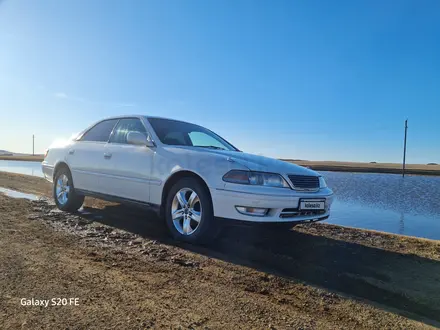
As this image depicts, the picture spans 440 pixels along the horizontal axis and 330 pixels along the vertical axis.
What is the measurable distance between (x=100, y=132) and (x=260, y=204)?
3393 mm

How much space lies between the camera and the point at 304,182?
404 cm

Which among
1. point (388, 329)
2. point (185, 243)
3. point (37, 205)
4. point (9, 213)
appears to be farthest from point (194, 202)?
point (37, 205)

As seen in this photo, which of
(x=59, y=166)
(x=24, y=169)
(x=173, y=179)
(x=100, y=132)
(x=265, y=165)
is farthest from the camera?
(x=24, y=169)

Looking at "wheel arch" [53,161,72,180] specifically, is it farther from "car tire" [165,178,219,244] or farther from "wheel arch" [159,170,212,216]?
"car tire" [165,178,219,244]

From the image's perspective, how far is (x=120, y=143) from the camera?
5188 millimetres

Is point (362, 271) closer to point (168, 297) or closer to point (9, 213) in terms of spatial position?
point (168, 297)

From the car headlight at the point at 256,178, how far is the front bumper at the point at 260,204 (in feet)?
0.43

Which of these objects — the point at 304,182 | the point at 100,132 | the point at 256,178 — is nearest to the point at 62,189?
the point at 100,132

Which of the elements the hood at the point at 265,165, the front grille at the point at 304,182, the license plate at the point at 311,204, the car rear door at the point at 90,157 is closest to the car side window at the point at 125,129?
the car rear door at the point at 90,157

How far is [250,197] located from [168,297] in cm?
153

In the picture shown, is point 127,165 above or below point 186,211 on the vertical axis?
above

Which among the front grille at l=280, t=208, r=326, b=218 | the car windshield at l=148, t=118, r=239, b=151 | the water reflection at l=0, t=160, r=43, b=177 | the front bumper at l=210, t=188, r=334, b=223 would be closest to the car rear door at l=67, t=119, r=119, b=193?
the car windshield at l=148, t=118, r=239, b=151

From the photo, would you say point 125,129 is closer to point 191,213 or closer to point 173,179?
point 173,179

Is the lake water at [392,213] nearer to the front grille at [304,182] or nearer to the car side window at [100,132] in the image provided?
the front grille at [304,182]
